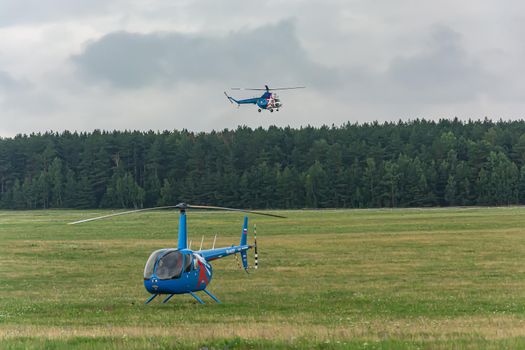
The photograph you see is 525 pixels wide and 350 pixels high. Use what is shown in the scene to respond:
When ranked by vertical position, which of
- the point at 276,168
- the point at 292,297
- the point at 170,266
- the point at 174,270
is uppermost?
the point at 276,168

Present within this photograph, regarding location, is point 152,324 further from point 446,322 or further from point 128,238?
point 128,238

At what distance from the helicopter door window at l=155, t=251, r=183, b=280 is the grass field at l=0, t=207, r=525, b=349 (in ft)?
3.00

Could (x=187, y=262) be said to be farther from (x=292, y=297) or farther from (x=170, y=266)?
(x=292, y=297)

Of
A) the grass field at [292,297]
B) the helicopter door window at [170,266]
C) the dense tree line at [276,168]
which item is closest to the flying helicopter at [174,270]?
the helicopter door window at [170,266]

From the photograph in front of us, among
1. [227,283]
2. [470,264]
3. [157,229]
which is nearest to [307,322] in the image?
[227,283]

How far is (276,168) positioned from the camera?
13912 centimetres

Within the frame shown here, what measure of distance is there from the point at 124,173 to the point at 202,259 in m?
126

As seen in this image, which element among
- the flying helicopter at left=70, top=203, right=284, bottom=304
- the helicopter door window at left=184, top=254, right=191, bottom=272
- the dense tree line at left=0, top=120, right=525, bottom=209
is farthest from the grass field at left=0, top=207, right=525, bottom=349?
the dense tree line at left=0, top=120, right=525, bottom=209

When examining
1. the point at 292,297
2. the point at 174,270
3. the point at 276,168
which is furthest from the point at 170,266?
the point at 276,168

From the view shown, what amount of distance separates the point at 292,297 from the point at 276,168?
116755 mm

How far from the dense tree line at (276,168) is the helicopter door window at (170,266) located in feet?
360

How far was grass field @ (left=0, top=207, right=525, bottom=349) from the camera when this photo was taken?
13.4 metres

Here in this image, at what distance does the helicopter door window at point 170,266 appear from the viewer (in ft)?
66.7

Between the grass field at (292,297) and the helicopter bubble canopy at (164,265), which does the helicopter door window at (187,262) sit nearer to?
the helicopter bubble canopy at (164,265)
